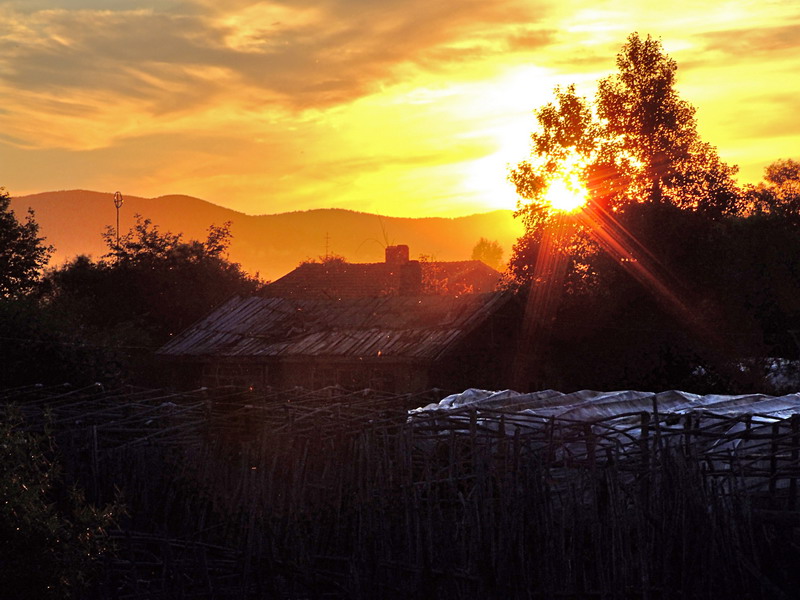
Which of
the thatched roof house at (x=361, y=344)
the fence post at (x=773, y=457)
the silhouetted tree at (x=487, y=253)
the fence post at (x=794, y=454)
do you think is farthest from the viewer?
the silhouetted tree at (x=487, y=253)

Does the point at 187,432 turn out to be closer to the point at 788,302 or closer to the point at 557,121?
the point at 788,302

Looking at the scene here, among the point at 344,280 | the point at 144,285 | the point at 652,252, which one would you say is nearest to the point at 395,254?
the point at 344,280

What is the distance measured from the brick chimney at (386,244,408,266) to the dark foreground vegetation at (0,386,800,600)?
103ft

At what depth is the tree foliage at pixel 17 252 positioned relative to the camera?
4812 cm

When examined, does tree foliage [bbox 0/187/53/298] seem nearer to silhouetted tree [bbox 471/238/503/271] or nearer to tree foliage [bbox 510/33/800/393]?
tree foliage [bbox 510/33/800/393]

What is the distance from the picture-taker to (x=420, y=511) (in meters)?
11.7

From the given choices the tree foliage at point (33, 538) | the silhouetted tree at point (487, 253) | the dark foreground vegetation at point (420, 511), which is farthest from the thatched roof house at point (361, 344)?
the silhouetted tree at point (487, 253)

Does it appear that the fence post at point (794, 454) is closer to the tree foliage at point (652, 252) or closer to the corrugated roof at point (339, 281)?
the tree foliage at point (652, 252)

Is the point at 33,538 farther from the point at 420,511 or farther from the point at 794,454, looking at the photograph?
the point at 794,454

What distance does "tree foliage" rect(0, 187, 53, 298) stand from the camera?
48125 millimetres

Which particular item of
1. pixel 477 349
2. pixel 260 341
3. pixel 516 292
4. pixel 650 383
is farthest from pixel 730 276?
pixel 260 341

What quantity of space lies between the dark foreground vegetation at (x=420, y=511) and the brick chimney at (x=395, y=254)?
31459mm

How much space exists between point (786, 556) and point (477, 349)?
17512mm

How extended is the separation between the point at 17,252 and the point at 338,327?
24045mm
